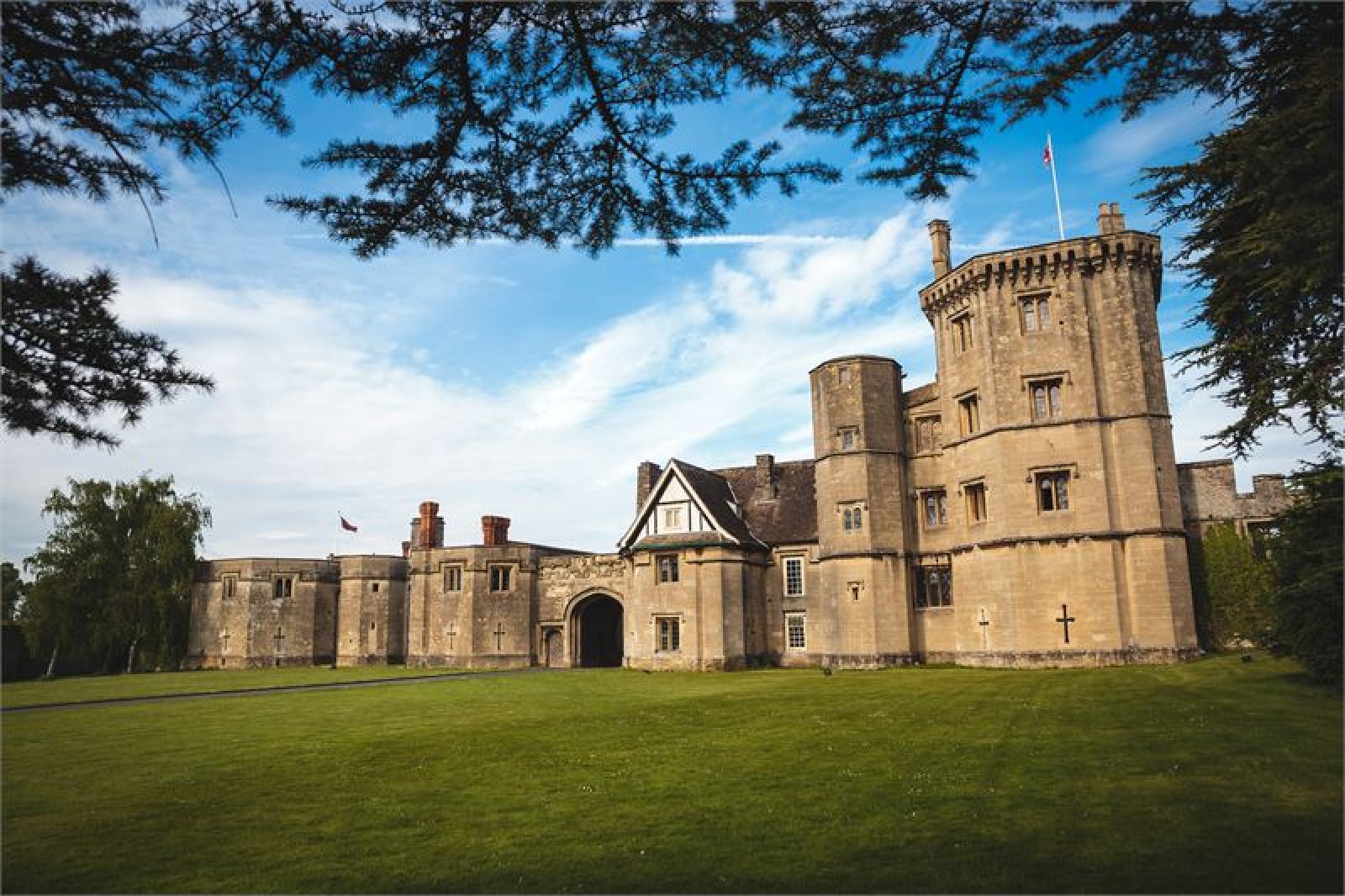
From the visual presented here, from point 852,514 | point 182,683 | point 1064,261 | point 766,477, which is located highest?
point 1064,261

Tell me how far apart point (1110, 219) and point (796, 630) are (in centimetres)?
2340

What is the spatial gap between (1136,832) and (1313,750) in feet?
16.2

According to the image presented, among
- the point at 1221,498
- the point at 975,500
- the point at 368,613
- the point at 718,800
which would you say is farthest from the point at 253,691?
the point at 1221,498

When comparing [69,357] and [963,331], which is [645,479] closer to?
[963,331]

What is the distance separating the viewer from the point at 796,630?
39906 millimetres

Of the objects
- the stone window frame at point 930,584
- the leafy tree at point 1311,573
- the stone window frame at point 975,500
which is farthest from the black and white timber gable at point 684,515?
the leafy tree at point 1311,573

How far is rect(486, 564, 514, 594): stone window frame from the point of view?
49156mm

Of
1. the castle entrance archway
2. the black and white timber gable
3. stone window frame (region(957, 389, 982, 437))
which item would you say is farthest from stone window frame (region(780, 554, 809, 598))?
the castle entrance archway

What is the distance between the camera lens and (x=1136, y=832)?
8.30 m

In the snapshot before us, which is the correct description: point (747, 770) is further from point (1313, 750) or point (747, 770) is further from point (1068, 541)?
point (1068, 541)

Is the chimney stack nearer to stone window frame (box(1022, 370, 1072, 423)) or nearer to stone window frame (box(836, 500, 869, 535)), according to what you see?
stone window frame (box(1022, 370, 1072, 423))

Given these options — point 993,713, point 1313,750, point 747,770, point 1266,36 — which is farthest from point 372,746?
point 1266,36

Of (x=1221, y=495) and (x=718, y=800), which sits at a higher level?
(x=1221, y=495)

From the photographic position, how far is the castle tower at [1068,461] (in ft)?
99.5
